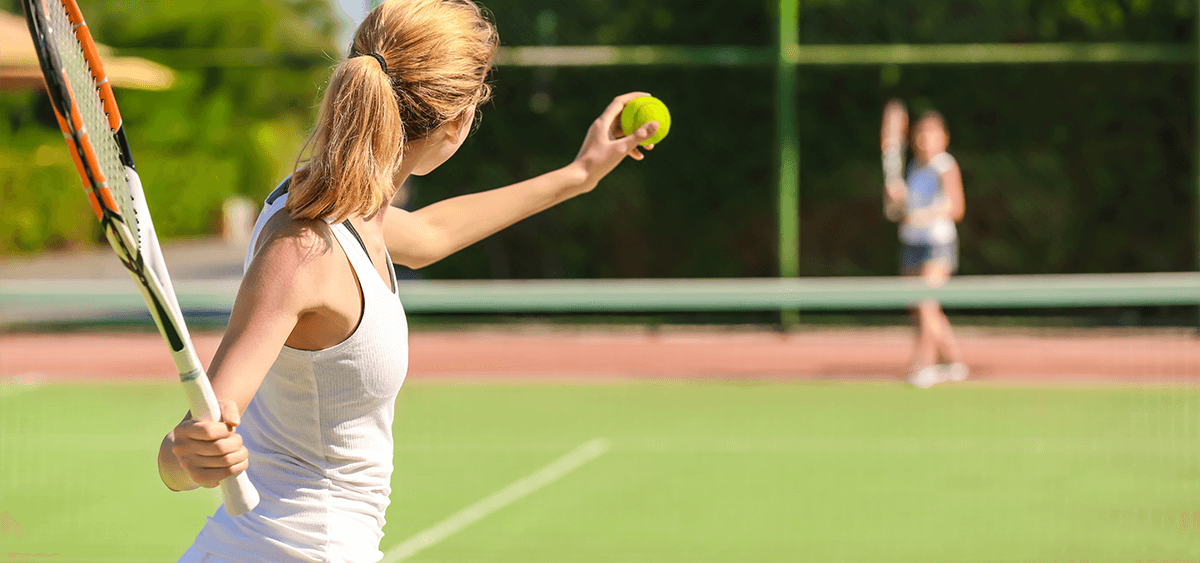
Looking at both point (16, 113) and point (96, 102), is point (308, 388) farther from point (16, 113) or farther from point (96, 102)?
point (16, 113)

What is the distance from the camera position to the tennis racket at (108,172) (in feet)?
4.80

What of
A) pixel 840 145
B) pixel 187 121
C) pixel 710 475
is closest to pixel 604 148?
pixel 710 475

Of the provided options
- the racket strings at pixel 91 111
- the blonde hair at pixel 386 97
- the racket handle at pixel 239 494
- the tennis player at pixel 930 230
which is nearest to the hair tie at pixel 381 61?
the blonde hair at pixel 386 97

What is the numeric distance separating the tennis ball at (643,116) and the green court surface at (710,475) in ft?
6.67

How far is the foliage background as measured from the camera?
32.7 feet

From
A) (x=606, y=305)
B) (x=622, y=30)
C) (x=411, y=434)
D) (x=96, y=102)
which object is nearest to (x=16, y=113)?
(x=622, y=30)

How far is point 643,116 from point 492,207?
12.8 inches

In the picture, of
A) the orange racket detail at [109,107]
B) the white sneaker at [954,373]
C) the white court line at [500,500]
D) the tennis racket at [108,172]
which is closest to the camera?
the tennis racket at [108,172]

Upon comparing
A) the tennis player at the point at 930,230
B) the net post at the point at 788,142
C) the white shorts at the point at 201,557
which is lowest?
the white shorts at the point at 201,557

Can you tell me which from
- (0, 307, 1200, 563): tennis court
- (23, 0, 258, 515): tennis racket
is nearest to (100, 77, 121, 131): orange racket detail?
(23, 0, 258, 515): tennis racket

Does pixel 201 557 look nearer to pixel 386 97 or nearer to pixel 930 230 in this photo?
pixel 386 97

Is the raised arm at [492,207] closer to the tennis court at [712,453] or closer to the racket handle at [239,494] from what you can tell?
the racket handle at [239,494]

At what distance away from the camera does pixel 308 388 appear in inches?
67.0

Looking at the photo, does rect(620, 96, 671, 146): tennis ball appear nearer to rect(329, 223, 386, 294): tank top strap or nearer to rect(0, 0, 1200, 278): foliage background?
rect(329, 223, 386, 294): tank top strap
